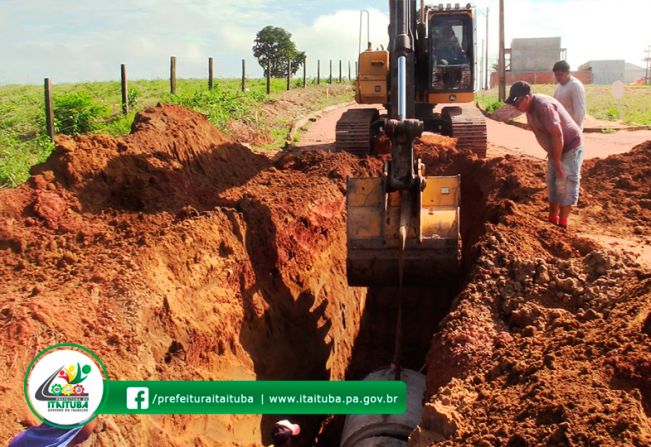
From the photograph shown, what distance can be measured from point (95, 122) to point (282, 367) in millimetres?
11146

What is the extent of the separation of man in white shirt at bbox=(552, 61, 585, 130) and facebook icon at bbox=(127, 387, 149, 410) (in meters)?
6.05

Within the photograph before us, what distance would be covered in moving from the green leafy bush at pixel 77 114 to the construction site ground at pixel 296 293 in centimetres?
671

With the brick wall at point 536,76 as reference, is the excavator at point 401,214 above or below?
below

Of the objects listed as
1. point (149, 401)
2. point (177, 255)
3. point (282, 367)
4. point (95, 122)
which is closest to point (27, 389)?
point (149, 401)

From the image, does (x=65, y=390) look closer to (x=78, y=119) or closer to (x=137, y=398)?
(x=137, y=398)

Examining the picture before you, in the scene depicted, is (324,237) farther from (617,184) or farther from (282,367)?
(617,184)

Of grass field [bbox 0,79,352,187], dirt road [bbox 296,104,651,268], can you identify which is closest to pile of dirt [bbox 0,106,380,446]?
dirt road [bbox 296,104,651,268]

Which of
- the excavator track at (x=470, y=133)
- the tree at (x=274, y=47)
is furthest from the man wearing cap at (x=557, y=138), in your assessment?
the tree at (x=274, y=47)

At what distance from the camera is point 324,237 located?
8.66m

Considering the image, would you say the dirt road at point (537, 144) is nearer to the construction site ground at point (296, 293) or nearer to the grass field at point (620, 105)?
the construction site ground at point (296, 293)

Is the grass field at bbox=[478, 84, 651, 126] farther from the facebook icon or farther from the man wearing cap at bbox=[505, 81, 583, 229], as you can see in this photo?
the facebook icon

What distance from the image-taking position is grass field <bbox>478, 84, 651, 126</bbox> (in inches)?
1014

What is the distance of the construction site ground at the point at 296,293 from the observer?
12.8 ft

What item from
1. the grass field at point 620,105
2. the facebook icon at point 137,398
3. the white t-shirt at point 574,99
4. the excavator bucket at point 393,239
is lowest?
the facebook icon at point 137,398
